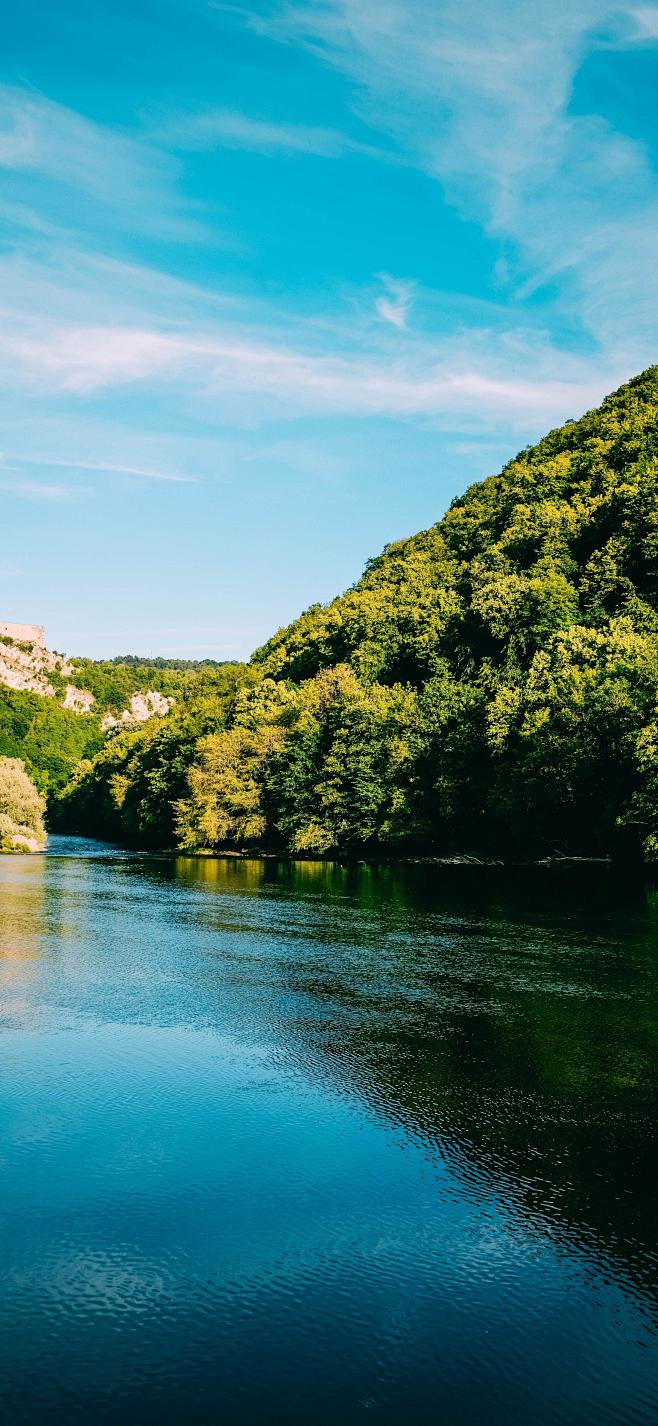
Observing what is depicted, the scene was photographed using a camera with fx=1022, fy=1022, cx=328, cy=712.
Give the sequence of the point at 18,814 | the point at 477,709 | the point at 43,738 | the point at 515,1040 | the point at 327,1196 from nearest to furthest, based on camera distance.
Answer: the point at 327,1196 → the point at 515,1040 → the point at 477,709 → the point at 18,814 → the point at 43,738

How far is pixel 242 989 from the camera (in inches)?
878

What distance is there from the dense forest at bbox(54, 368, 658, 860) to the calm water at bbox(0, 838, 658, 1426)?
33.4m

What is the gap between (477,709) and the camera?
71.6 m

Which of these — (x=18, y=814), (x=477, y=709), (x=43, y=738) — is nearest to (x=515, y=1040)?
(x=477, y=709)

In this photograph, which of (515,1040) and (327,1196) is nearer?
(327,1196)

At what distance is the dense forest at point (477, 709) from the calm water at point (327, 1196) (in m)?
33.4

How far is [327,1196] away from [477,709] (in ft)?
203

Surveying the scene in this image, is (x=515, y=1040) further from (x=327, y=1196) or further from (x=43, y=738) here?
(x=43, y=738)

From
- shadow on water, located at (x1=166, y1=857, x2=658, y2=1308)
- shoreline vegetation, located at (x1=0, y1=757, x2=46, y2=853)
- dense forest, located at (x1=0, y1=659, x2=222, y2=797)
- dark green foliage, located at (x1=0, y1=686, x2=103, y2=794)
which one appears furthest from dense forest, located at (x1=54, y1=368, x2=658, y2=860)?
dark green foliage, located at (x1=0, y1=686, x2=103, y2=794)

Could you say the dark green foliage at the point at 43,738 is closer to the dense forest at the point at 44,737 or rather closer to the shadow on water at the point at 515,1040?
the dense forest at the point at 44,737

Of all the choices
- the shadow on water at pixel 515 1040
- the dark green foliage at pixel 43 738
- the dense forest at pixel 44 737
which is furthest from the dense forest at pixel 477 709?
the dark green foliage at pixel 43 738

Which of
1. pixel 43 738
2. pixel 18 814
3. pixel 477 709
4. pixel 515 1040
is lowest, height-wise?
pixel 515 1040

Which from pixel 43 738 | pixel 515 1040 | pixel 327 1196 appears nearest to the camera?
pixel 327 1196

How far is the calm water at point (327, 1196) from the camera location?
25.2 feet
